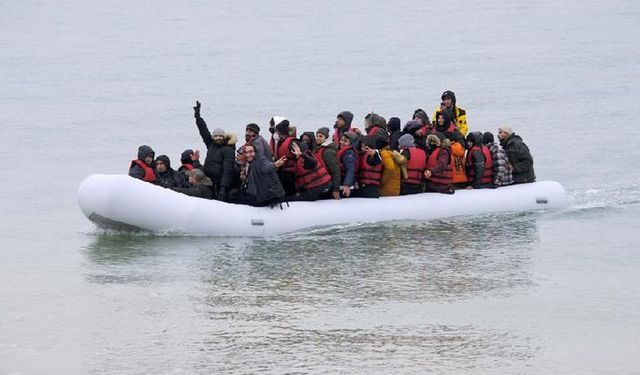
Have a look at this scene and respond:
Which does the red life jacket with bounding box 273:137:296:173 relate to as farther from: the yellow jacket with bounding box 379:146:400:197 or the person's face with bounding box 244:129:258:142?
the yellow jacket with bounding box 379:146:400:197

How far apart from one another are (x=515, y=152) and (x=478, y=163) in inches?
23.2

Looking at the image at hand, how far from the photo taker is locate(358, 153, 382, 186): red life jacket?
14421 millimetres

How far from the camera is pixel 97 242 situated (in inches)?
551

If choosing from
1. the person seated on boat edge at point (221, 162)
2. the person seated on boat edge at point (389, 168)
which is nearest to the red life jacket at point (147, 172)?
the person seated on boat edge at point (221, 162)

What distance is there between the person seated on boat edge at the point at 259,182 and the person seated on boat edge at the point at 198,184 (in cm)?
30

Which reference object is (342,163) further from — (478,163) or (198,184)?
(478,163)

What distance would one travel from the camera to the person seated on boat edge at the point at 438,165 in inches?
579

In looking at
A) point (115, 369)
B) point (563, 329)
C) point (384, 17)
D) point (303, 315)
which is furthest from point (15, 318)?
point (384, 17)

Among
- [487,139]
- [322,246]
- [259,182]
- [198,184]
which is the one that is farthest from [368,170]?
[198,184]

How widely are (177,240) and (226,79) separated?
15.0m

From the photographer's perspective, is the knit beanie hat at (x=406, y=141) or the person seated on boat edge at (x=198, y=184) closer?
the person seated on boat edge at (x=198, y=184)

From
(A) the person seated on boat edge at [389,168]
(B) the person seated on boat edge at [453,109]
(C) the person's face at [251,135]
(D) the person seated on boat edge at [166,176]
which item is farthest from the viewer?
(B) the person seated on boat edge at [453,109]

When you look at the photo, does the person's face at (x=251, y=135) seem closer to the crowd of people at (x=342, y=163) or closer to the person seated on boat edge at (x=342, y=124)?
the crowd of people at (x=342, y=163)

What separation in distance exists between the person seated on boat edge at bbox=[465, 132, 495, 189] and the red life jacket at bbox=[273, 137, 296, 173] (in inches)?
89.4
